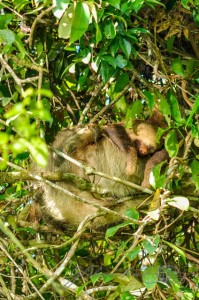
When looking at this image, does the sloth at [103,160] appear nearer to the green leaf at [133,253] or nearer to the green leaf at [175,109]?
the green leaf at [175,109]

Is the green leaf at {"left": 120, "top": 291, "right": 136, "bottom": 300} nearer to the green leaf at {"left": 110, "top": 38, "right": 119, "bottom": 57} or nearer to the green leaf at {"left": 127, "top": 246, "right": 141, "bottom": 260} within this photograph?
the green leaf at {"left": 127, "top": 246, "right": 141, "bottom": 260}

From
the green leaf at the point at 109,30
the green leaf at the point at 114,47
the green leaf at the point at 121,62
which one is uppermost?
the green leaf at the point at 109,30

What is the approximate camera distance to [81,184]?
2.24 metres

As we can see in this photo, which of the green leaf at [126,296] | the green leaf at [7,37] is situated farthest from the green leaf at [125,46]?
the green leaf at [126,296]

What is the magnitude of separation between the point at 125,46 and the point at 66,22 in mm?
257

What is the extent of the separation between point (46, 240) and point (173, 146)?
0.76 metres

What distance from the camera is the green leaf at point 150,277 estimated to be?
1.87 metres

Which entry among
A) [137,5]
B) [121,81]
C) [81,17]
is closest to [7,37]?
[81,17]

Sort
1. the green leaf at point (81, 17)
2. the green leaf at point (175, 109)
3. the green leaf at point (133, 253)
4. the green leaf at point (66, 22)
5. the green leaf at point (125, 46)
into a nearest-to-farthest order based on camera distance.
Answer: the green leaf at point (81, 17) < the green leaf at point (66, 22) < the green leaf at point (133, 253) < the green leaf at point (125, 46) < the green leaf at point (175, 109)

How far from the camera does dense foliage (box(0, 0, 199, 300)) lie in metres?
1.92

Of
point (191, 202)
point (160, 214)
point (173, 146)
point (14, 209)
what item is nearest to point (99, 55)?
point (173, 146)

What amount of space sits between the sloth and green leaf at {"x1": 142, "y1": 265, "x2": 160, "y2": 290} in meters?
0.53

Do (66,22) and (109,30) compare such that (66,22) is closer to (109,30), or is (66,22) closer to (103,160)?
(109,30)

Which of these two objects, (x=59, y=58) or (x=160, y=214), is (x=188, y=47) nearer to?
(x=59, y=58)
